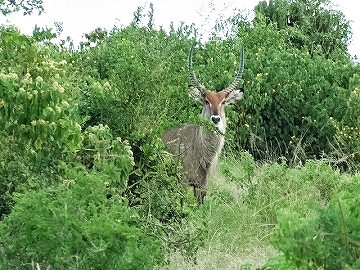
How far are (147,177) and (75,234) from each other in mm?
2835

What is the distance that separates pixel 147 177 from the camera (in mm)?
7941

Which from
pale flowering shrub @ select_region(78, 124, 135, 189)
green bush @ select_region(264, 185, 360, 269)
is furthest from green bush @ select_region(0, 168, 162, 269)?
pale flowering shrub @ select_region(78, 124, 135, 189)

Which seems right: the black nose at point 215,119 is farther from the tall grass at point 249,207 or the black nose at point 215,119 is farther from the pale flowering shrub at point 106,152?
the pale flowering shrub at point 106,152

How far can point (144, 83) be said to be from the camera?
26.7 feet

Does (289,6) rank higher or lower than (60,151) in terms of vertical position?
higher

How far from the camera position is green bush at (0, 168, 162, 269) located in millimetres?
5105

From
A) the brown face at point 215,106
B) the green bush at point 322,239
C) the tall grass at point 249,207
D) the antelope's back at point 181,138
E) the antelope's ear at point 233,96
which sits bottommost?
the tall grass at point 249,207

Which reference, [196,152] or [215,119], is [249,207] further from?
[215,119]

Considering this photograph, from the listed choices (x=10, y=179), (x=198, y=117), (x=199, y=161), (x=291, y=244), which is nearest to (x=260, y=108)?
(x=199, y=161)

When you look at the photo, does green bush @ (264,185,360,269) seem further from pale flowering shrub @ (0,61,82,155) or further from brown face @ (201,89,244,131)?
brown face @ (201,89,244,131)

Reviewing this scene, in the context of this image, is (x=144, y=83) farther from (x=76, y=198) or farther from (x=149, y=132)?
(x=76, y=198)

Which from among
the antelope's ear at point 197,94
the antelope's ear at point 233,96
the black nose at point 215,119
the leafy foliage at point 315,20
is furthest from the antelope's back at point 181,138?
the leafy foliage at point 315,20

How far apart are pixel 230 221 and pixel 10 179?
2756 millimetres

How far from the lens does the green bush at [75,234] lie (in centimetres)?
511
